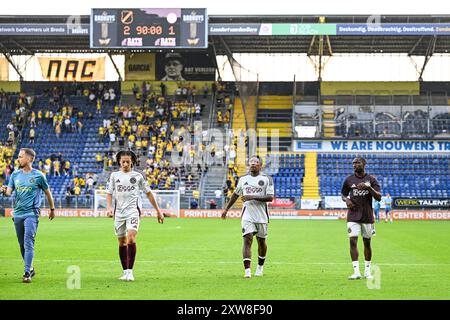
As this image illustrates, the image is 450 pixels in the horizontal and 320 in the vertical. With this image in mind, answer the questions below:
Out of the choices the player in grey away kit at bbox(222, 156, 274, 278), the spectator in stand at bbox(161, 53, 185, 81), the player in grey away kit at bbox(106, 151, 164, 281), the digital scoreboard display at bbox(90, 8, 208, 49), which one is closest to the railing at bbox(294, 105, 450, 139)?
the spectator in stand at bbox(161, 53, 185, 81)

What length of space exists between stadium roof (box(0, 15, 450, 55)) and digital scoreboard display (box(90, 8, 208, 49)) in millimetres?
1611

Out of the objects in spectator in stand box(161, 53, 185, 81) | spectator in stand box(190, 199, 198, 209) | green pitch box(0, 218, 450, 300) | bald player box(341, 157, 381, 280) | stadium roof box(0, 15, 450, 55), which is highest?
stadium roof box(0, 15, 450, 55)

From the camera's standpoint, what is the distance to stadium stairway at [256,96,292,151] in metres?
59.3

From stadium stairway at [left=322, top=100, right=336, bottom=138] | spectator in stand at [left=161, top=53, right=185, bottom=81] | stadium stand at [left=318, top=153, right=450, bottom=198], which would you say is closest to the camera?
stadium stand at [left=318, top=153, right=450, bottom=198]

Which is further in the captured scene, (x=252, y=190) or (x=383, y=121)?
(x=383, y=121)

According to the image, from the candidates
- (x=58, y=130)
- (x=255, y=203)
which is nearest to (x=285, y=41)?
(x=58, y=130)

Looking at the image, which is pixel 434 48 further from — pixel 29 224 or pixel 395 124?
pixel 29 224

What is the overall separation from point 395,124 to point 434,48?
606cm

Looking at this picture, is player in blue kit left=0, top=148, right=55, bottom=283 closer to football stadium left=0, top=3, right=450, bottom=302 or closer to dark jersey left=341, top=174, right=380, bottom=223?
dark jersey left=341, top=174, right=380, bottom=223

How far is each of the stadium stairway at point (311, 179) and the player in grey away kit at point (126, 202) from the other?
3936cm

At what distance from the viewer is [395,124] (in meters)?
59.6

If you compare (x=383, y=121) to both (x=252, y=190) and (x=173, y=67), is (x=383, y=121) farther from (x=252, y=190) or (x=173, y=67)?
(x=252, y=190)

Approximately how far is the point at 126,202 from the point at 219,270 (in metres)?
3.00

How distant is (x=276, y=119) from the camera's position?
2431 inches
